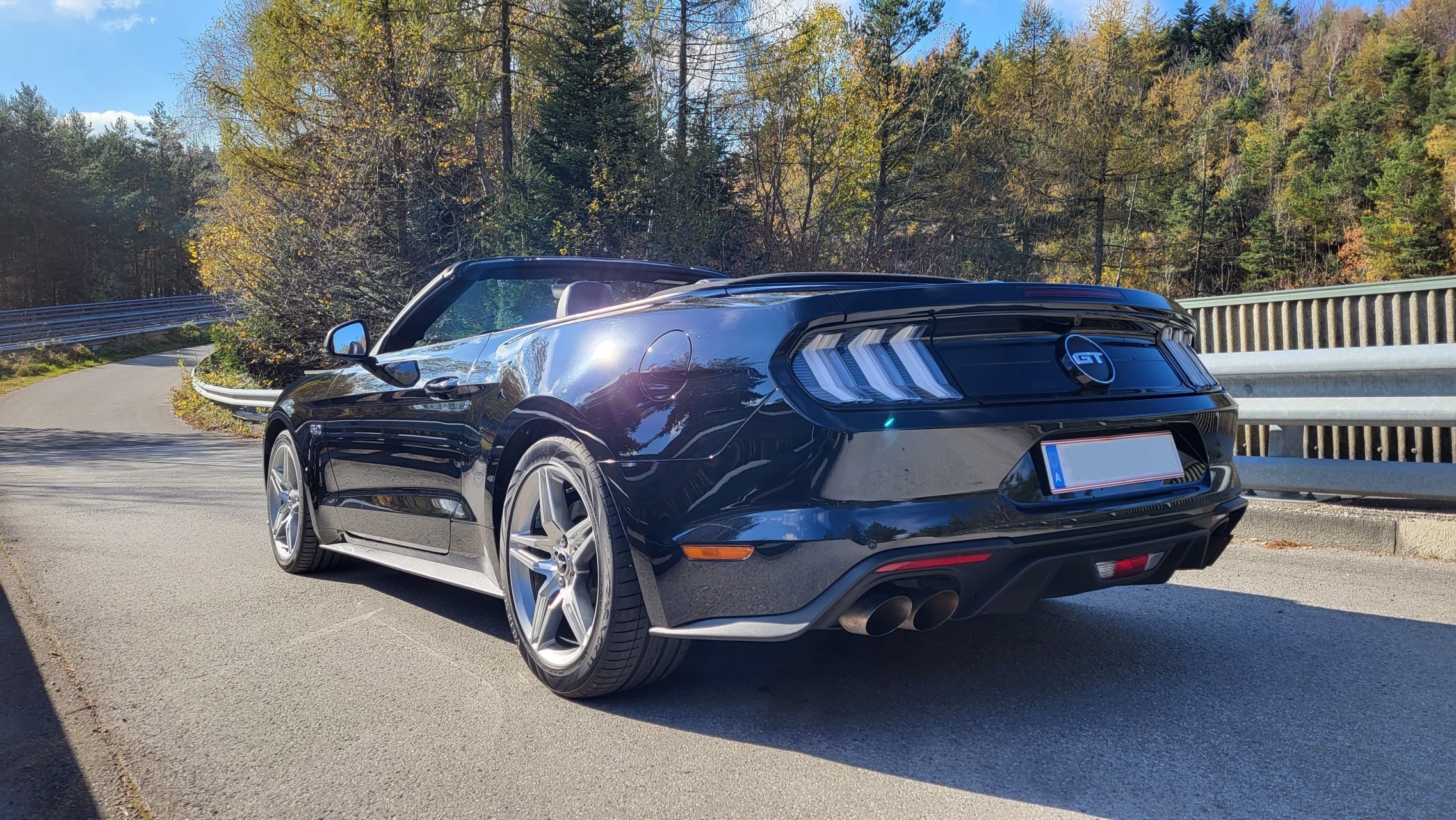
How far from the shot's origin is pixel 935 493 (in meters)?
2.23

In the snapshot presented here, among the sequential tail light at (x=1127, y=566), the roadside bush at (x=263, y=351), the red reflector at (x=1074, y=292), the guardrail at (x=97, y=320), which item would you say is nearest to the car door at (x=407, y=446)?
the red reflector at (x=1074, y=292)

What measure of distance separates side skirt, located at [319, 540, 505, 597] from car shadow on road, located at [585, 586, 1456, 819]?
0.67 meters

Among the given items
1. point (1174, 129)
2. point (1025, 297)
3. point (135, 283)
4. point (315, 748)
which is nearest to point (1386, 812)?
point (1025, 297)

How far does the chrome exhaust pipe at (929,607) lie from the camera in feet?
7.37

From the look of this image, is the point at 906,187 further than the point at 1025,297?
Yes

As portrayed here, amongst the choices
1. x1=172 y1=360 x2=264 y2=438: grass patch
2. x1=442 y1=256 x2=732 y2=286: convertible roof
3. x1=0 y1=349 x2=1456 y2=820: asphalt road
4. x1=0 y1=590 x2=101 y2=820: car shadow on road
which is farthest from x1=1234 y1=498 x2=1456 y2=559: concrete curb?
x1=172 y1=360 x2=264 y2=438: grass patch

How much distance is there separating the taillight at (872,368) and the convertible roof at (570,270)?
158cm

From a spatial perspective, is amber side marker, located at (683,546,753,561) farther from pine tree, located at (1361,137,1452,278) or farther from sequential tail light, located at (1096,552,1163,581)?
pine tree, located at (1361,137,1452,278)

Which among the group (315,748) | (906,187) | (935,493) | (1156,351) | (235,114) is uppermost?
(235,114)

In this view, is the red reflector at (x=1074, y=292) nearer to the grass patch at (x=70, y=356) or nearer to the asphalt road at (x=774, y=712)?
the asphalt road at (x=774, y=712)

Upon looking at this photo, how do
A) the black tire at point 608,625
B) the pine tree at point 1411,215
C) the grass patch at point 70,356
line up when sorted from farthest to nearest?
the pine tree at point 1411,215 < the grass patch at point 70,356 < the black tire at point 608,625

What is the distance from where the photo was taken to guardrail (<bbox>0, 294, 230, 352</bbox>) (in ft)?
125

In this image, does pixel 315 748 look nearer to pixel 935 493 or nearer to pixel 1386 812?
pixel 935 493

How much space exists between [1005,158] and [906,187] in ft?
16.8
